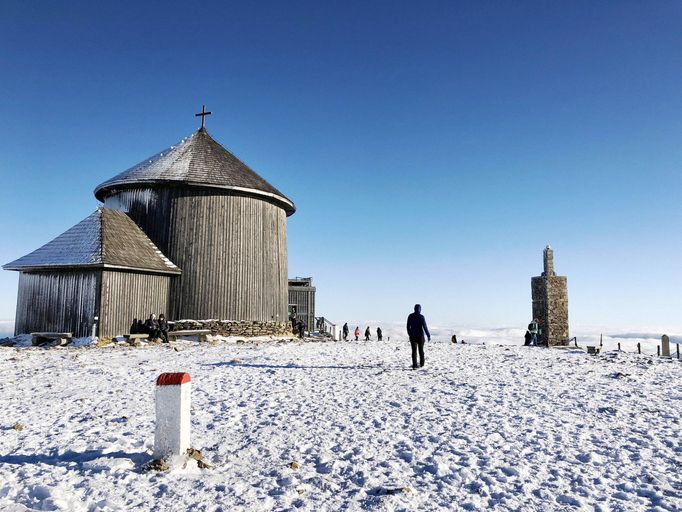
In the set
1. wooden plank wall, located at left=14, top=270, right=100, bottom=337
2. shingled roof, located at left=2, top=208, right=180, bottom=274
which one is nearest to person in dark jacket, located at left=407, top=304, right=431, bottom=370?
shingled roof, located at left=2, top=208, right=180, bottom=274

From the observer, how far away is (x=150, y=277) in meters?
24.9

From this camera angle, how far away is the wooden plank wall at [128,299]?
2275 cm

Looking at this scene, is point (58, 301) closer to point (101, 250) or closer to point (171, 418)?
point (101, 250)

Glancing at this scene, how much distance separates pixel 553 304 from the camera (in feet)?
89.3

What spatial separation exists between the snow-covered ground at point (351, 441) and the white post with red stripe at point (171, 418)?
367 millimetres

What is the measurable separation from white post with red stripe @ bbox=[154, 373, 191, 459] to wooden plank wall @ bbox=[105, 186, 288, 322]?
19.9m

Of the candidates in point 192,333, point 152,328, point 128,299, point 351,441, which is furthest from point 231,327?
point 351,441

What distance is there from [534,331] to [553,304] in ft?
6.04

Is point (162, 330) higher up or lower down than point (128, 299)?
lower down

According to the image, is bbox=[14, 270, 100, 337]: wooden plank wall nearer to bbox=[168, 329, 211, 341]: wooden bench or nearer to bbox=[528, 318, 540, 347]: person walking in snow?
bbox=[168, 329, 211, 341]: wooden bench

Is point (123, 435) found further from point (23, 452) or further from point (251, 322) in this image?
point (251, 322)

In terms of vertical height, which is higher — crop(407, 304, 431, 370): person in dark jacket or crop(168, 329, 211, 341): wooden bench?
crop(407, 304, 431, 370): person in dark jacket

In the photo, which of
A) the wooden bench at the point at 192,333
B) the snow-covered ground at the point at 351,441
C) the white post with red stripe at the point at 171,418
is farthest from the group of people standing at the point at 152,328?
the white post with red stripe at the point at 171,418

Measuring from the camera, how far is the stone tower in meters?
27.1
